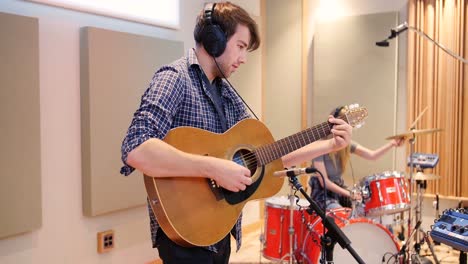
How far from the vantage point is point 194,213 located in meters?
1.53

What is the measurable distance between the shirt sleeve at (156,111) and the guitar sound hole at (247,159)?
34cm

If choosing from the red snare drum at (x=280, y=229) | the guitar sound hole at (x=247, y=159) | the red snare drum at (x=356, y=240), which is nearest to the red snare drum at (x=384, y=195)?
the red snare drum at (x=356, y=240)

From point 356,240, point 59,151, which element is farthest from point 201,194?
point 356,240

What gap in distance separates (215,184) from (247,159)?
0.69 ft

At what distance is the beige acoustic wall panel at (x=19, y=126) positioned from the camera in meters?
2.58

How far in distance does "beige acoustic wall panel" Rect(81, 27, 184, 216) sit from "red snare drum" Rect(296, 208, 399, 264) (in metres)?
1.34

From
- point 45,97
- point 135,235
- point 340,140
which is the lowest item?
point 135,235

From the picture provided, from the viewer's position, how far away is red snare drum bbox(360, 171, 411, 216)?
332 centimetres

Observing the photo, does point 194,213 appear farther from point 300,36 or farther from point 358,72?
point 300,36

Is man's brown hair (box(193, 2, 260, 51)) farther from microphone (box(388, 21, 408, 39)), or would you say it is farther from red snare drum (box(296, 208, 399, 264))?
microphone (box(388, 21, 408, 39))

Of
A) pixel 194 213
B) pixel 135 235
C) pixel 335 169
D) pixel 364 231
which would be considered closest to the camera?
pixel 194 213

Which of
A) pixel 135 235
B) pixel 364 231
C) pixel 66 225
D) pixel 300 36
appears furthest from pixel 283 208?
pixel 300 36

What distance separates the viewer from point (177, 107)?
4.94 feet

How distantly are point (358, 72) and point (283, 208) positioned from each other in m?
2.21
